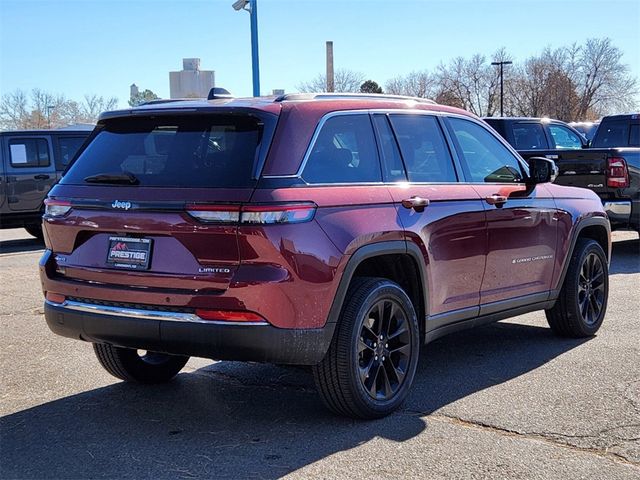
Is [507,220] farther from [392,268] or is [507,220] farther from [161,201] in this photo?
[161,201]

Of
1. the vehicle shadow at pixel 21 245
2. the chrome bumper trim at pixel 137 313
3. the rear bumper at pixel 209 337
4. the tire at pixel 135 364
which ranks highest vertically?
the chrome bumper trim at pixel 137 313

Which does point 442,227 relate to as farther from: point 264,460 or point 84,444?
point 84,444

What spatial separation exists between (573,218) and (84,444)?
166 inches

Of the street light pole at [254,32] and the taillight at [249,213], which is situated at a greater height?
the street light pole at [254,32]

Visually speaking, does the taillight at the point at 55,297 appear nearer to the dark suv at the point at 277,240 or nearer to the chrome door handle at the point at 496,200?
the dark suv at the point at 277,240

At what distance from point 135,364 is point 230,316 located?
5.01 ft

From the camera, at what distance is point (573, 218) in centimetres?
659

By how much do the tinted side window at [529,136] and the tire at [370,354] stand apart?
9.52 metres

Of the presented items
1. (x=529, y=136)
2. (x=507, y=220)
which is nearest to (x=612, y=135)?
(x=529, y=136)

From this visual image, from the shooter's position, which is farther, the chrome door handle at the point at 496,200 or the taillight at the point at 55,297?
the chrome door handle at the point at 496,200

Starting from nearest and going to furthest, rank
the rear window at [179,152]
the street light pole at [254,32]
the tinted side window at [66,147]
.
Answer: the rear window at [179,152], the tinted side window at [66,147], the street light pole at [254,32]

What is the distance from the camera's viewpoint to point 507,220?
5828 millimetres

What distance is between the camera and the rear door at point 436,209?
16.4 feet

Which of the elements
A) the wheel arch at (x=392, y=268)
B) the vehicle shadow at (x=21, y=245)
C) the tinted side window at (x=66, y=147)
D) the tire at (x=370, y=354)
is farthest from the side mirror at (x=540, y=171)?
the tinted side window at (x=66, y=147)
